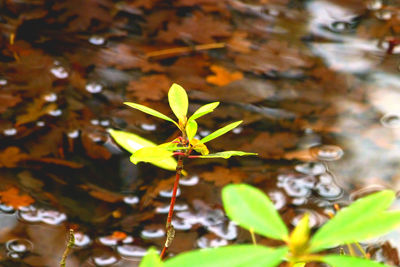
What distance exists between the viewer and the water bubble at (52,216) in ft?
5.79

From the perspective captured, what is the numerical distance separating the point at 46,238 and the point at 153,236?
1.28ft

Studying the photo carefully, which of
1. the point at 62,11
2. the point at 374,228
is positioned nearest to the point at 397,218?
the point at 374,228

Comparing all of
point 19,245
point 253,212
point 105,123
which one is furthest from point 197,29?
point 253,212

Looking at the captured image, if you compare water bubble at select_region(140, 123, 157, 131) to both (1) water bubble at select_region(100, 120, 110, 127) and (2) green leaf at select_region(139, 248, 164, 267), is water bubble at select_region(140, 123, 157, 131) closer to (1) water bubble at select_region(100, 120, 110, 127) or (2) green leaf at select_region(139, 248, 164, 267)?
(1) water bubble at select_region(100, 120, 110, 127)

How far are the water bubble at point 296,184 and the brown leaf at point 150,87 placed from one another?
0.80m

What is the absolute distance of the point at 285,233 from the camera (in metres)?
0.47

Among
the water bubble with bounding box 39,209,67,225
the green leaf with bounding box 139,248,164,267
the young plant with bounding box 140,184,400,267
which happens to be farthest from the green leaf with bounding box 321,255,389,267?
the water bubble with bounding box 39,209,67,225

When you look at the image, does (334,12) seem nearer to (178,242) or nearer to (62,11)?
(62,11)

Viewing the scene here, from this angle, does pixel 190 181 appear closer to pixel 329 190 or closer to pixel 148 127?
pixel 148 127

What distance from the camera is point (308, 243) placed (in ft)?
1.59

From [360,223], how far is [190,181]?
5.28 feet

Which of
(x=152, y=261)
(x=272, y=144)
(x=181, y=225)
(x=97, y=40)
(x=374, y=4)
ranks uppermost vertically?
(x=374, y=4)

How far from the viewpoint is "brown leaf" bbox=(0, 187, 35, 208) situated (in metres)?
1.80

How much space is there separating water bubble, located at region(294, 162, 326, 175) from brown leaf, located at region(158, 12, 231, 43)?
119cm
